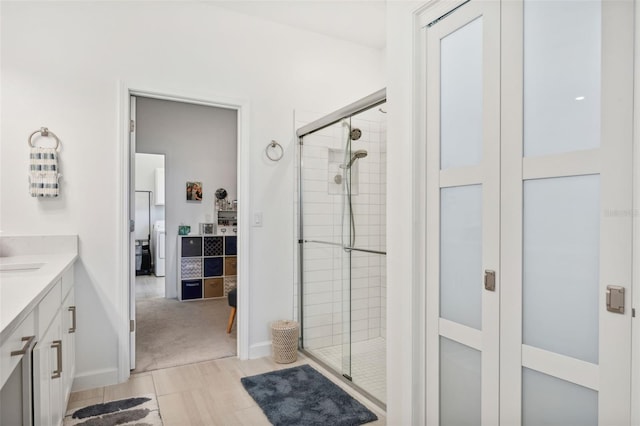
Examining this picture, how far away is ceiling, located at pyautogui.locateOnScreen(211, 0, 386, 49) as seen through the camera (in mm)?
2893

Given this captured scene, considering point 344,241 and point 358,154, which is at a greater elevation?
point 358,154

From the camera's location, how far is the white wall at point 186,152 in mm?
5184

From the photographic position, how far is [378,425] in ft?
6.86

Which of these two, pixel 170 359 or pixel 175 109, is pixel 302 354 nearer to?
pixel 170 359

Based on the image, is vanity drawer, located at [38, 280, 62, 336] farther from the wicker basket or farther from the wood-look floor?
the wicker basket

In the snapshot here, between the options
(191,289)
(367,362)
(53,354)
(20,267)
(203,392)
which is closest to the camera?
(53,354)

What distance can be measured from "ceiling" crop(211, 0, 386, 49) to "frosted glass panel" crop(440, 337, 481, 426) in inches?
98.2

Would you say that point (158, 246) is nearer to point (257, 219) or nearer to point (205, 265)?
point (205, 265)

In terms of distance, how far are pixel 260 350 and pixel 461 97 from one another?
2.43 meters

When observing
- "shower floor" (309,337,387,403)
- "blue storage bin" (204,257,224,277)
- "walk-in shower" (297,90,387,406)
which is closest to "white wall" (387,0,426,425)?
"shower floor" (309,337,387,403)

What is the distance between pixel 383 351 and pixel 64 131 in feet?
8.59

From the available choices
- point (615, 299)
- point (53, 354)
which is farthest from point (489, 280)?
point (53, 354)

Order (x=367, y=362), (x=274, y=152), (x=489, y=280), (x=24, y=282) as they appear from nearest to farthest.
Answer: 1. (x=489, y=280)
2. (x=24, y=282)
3. (x=367, y=362)
4. (x=274, y=152)

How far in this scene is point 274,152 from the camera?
3.17 m
